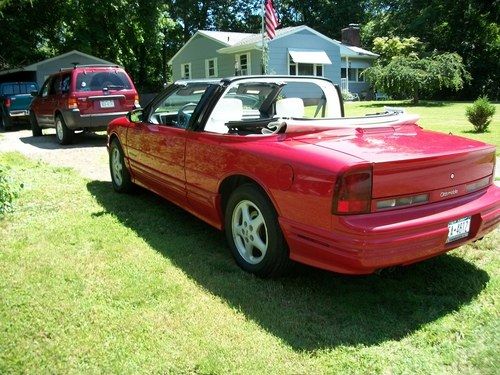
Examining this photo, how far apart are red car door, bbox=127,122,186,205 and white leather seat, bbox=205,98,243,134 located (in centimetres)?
32

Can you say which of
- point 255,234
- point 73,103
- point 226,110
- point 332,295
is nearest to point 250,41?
point 73,103

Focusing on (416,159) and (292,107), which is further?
(292,107)

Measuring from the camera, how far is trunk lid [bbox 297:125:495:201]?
10.4 feet

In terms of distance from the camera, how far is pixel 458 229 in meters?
3.41

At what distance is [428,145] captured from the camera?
11.8 feet

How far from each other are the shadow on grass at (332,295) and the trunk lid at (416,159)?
0.74 meters

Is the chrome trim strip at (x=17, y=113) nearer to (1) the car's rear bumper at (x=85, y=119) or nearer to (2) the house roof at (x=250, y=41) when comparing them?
(1) the car's rear bumper at (x=85, y=119)

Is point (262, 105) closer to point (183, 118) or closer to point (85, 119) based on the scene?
point (183, 118)

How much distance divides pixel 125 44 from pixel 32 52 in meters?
6.75

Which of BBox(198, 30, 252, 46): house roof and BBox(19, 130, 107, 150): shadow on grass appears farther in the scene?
BBox(198, 30, 252, 46): house roof

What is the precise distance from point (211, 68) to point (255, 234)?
103ft

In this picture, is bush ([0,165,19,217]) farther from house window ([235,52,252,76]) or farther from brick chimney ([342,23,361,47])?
brick chimney ([342,23,361,47])

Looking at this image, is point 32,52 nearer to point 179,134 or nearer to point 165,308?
point 179,134

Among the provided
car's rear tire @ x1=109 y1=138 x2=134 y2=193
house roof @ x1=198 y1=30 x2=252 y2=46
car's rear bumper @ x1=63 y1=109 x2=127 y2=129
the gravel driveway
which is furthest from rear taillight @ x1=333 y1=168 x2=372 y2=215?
house roof @ x1=198 y1=30 x2=252 y2=46
